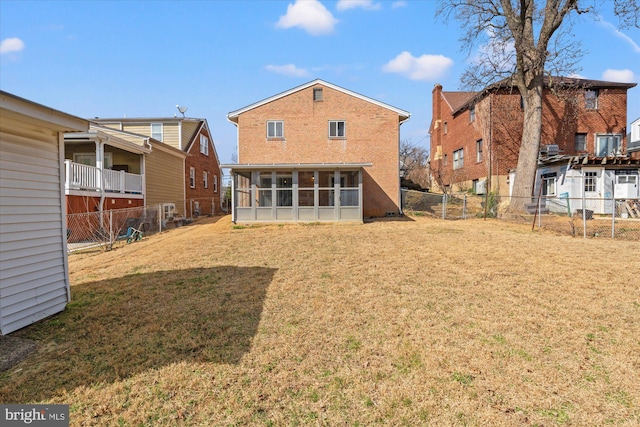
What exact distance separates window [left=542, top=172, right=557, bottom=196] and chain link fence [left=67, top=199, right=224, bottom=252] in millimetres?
21309

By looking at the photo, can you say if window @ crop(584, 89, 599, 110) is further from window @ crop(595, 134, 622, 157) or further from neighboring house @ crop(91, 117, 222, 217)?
neighboring house @ crop(91, 117, 222, 217)

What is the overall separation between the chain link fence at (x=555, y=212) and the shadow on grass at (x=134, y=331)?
38.4 feet

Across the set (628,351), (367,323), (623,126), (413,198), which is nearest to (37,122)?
(367,323)

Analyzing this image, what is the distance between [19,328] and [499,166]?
24675mm

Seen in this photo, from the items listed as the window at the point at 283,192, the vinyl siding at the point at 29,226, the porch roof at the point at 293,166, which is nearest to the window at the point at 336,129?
the porch roof at the point at 293,166

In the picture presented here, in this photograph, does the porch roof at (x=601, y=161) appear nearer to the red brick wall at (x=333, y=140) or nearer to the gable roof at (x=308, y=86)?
the gable roof at (x=308, y=86)

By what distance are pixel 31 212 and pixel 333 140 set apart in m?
15.9

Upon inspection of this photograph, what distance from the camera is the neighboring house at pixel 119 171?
13609mm

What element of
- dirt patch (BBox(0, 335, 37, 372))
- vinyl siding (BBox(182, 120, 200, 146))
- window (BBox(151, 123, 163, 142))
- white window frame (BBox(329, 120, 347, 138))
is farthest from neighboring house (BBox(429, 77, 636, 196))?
dirt patch (BBox(0, 335, 37, 372))

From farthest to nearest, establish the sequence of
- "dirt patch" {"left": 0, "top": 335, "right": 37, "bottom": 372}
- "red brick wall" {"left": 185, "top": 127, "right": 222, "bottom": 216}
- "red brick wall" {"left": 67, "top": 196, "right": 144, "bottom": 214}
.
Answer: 1. "red brick wall" {"left": 185, "top": 127, "right": 222, "bottom": 216}
2. "red brick wall" {"left": 67, "top": 196, "right": 144, "bottom": 214}
3. "dirt patch" {"left": 0, "top": 335, "right": 37, "bottom": 372}

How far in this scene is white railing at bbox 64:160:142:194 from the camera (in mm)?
12961

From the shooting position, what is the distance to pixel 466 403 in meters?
3.10

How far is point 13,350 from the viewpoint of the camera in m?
3.94

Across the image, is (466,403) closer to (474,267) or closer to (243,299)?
(243,299)
